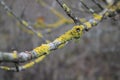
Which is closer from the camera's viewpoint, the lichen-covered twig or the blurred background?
the lichen-covered twig

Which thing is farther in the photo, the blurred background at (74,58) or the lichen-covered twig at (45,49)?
the blurred background at (74,58)

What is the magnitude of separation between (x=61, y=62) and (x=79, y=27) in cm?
522

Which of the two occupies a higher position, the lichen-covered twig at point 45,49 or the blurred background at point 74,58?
the blurred background at point 74,58

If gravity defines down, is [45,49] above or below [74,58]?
below

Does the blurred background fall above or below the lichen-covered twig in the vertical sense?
above

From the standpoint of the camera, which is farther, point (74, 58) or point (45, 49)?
point (74, 58)

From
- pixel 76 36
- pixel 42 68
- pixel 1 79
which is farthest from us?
pixel 42 68

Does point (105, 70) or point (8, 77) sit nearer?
point (8, 77)

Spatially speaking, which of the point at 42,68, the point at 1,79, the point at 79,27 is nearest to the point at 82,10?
the point at 79,27

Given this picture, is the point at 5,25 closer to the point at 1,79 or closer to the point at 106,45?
the point at 1,79

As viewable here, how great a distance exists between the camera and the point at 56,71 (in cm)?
627

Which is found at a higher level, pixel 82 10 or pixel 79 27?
pixel 82 10

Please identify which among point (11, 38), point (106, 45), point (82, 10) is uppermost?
point (11, 38)

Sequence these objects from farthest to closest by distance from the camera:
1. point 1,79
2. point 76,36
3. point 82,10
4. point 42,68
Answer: point 42,68 → point 1,79 → point 82,10 → point 76,36
